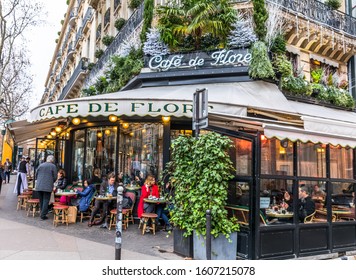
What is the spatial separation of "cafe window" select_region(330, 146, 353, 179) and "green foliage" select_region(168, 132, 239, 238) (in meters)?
2.86

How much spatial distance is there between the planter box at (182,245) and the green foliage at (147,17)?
7434 mm

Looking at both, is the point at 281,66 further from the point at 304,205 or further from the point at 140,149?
the point at 140,149

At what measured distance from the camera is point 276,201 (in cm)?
707

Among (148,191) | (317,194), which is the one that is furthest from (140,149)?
(317,194)

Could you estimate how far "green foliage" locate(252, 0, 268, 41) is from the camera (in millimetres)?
10258

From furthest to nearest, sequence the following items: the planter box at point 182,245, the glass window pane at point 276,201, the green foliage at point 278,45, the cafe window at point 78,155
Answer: the cafe window at point 78,155 < the green foliage at point 278,45 < the glass window pane at point 276,201 < the planter box at point 182,245

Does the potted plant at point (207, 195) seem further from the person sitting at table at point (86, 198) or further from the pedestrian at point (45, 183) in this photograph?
the pedestrian at point (45, 183)

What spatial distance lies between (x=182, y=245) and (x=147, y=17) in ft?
27.5

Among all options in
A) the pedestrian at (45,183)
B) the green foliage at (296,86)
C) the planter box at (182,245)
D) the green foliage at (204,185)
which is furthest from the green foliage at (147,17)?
the planter box at (182,245)

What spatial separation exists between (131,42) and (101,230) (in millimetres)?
7456

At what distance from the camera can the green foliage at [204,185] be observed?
A: 6.16 meters

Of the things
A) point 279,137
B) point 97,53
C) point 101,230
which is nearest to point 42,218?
point 101,230

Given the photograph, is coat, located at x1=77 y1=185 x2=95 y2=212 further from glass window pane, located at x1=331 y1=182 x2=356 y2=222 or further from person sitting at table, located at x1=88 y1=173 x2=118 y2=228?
glass window pane, located at x1=331 y1=182 x2=356 y2=222

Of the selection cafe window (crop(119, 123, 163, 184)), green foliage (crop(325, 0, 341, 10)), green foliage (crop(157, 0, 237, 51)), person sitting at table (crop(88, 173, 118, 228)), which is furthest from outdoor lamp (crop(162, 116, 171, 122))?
green foliage (crop(325, 0, 341, 10))
